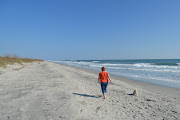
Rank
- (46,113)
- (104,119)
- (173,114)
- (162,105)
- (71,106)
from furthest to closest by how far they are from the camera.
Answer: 1. (162,105)
2. (71,106)
3. (173,114)
4. (46,113)
5. (104,119)

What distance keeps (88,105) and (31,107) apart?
2.21 meters

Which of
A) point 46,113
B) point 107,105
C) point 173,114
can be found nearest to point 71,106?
point 46,113

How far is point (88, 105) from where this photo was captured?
4855 mm

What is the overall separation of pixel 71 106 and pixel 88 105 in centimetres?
70

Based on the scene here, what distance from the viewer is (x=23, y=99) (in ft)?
17.7

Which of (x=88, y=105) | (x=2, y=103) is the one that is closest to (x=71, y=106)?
(x=88, y=105)

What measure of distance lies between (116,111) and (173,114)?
6.76ft

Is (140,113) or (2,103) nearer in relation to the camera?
(140,113)

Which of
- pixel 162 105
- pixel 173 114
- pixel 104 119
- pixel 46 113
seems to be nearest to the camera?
pixel 104 119

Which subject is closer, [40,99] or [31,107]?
[31,107]

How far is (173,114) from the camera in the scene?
4.29 meters

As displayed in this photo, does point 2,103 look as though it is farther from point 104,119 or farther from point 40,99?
point 104,119

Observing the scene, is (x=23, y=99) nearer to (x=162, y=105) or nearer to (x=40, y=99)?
(x=40, y=99)

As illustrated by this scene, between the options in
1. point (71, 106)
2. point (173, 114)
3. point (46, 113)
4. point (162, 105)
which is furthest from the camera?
point (162, 105)
